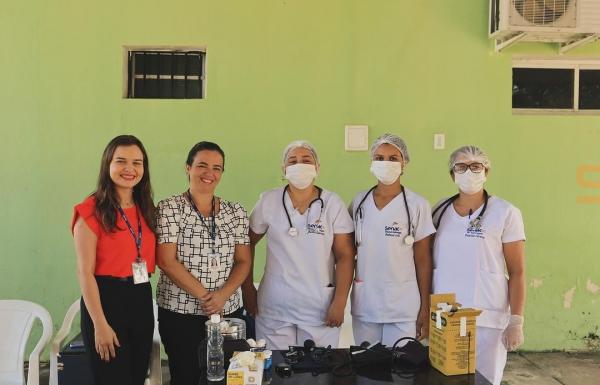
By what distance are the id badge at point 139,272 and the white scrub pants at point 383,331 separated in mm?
1051

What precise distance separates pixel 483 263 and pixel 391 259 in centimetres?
42

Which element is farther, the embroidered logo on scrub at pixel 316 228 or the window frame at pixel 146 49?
the window frame at pixel 146 49

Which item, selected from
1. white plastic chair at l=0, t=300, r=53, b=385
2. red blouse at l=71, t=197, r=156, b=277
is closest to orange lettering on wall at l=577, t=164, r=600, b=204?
red blouse at l=71, t=197, r=156, b=277

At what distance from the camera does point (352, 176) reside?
12.2ft

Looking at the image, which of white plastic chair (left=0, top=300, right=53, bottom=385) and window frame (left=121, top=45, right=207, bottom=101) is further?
window frame (left=121, top=45, right=207, bottom=101)

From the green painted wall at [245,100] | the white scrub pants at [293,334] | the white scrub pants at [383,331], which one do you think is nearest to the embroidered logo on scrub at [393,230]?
the white scrub pants at [383,331]

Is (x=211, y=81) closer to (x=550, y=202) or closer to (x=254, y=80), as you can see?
(x=254, y=80)

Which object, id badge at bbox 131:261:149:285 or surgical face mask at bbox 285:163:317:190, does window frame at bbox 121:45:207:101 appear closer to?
surgical face mask at bbox 285:163:317:190

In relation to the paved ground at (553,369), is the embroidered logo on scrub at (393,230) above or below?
above

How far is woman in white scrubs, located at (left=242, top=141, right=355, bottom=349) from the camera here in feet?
7.77

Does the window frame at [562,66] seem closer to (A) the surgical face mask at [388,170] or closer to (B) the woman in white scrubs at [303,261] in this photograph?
(A) the surgical face mask at [388,170]

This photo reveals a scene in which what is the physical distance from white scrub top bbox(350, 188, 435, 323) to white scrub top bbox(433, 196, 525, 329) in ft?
0.47

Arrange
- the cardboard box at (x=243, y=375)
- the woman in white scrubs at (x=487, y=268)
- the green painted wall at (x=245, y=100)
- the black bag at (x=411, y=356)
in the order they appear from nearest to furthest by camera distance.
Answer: the cardboard box at (x=243, y=375), the black bag at (x=411, y=356), the woman in white scrubs at (x=487, y=268), the green painted wall at (x=245, y=100)

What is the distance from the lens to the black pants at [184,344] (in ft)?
7.26
